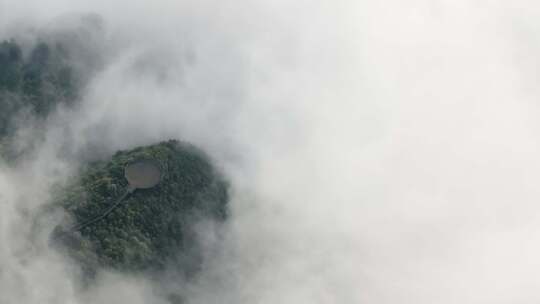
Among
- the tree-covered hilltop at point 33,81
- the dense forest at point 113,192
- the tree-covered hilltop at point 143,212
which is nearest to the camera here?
the tree-covered hilltop at point 143,212

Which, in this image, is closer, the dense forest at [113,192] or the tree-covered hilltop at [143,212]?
the tree-covered hilltop at [143,212]

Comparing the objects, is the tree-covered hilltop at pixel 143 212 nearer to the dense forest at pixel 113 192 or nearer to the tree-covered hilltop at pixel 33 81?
the dense forest at pixel 113 192

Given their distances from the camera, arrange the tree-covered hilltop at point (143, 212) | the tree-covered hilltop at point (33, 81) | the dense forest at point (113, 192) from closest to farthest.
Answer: the tree-covered hilltop at point (143, 212) < the dense forest at point (113, 192) < the tree-covered hilltop at point (33, 81)

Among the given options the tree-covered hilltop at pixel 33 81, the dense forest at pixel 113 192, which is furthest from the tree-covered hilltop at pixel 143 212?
the tree-covered hilltop at pixel 33 81

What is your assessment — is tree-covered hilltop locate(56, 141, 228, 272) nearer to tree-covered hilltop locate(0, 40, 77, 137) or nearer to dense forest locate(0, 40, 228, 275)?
dense forest locate(0, 40, 228, 275)

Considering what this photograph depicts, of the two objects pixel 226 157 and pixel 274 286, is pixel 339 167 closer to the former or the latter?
pixel 226 157

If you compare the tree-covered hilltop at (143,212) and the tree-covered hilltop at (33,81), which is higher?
the tree-covered hilltop at (33,81)

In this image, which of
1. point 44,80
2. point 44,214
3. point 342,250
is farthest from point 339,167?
point 44,214

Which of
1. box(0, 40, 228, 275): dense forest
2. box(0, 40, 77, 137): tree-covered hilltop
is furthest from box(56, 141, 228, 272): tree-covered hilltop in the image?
box(0, 40, 77, 137): tree-covered hilltop

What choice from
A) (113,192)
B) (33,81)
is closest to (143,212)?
(113,192)

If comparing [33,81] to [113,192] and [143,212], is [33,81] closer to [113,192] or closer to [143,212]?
[113,192]
